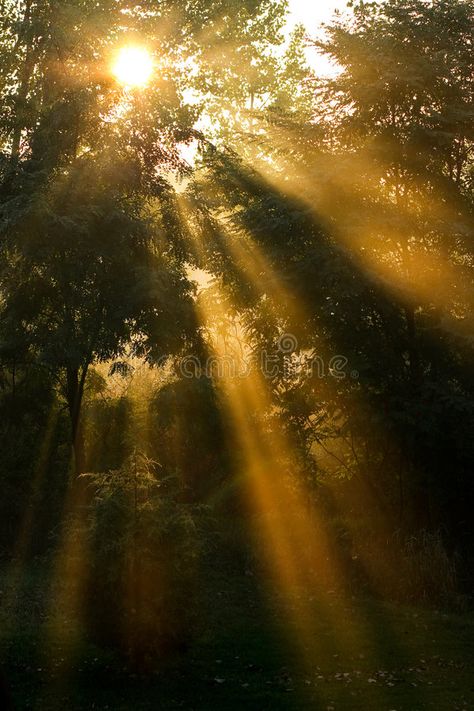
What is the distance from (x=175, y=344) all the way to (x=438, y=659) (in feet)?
31.3

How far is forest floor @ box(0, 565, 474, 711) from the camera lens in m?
8.90

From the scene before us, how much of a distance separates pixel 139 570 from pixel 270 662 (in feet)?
8.10

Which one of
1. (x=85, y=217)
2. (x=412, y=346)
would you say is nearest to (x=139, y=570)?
(x=412, y=346)

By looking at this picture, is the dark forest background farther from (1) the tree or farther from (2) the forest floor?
(2) the forest floor

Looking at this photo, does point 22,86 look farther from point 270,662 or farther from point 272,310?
point 270,662

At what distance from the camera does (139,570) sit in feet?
30.1

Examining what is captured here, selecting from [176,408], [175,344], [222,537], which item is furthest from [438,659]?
[176,408]

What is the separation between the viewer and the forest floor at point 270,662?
890 centimetres

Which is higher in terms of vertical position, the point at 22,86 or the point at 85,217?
the point at 22,86

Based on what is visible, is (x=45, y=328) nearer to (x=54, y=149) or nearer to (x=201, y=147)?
(x=54, y=149)

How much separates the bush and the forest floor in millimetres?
530

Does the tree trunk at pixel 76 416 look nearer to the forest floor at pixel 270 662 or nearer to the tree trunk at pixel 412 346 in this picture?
the forest floor at pixel 270 662

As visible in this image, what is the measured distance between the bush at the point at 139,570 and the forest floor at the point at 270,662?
53 cm
